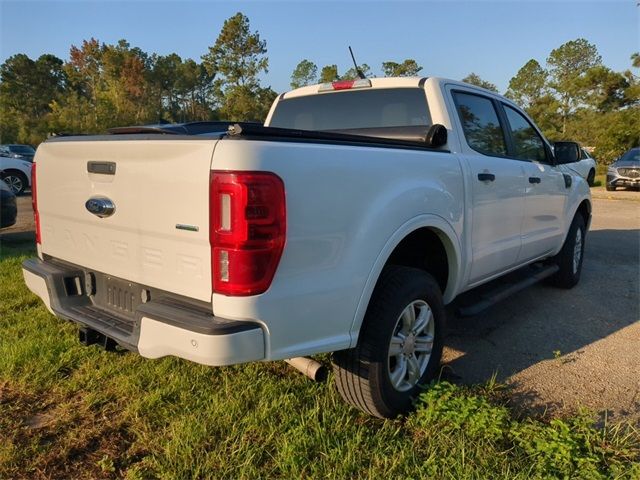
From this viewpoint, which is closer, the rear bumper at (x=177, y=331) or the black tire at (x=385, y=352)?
the rear bumper at (x=177, y=331)

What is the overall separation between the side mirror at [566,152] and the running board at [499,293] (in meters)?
1.05

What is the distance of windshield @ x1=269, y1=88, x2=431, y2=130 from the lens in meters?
3.47

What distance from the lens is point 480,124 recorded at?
12.2ft

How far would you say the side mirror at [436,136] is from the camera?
118 inches

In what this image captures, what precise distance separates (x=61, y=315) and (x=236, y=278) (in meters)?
1.31

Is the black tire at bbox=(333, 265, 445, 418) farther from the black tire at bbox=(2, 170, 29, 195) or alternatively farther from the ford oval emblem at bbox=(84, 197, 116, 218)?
the black tire at bbox=(2, 170, 29, 195)

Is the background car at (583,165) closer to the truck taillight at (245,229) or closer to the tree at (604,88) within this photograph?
the truck taillight at (245,229)

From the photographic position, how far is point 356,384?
252cm

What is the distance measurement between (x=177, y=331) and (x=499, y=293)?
8.80ft

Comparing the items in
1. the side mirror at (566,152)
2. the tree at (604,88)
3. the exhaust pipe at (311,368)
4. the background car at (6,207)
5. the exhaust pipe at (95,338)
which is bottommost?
the exhaust pipe at (311,368)

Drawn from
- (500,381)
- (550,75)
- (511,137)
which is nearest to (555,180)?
(511,137)

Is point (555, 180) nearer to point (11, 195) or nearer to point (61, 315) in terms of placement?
point (61, 315)

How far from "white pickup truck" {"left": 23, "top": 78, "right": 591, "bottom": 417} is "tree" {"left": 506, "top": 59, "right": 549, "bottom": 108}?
191 feet

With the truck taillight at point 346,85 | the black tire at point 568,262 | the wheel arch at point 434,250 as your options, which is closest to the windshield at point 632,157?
the black tire at point 568,262
